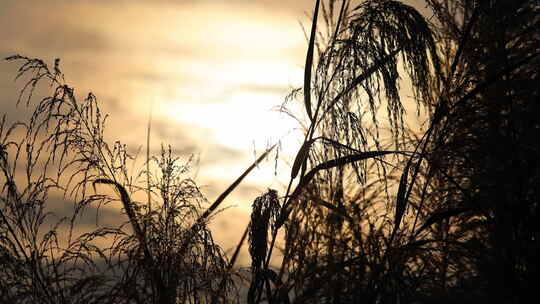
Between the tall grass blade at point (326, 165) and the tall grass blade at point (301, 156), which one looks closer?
the tall grass blade at point (326, 165)

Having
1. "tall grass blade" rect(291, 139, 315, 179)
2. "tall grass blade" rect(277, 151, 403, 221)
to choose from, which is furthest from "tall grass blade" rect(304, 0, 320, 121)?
"tall grass blade" rect(277, 151, 403, 221)

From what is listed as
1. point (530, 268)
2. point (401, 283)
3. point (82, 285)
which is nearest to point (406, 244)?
point (401, 283)

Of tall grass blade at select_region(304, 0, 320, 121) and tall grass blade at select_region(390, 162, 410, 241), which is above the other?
tall grass blade at select_region(304, 0, 320, 121)

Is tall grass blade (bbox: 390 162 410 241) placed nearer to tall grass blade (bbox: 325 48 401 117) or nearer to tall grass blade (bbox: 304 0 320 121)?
tall grass blade (bbox: 325 48 401 117)

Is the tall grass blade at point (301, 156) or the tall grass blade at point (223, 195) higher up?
the tall grass blade at point (301, 156)

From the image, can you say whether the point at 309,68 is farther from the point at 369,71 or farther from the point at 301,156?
the point at 301,156

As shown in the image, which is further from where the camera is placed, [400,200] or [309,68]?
[309,68]

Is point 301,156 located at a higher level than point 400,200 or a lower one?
higher

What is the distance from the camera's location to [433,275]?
10.1ft

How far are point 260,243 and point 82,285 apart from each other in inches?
29.7

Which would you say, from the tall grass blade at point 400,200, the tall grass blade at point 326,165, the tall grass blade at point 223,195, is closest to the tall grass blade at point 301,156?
the tall grass blade at point 326,165

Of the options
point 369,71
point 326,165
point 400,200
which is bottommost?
point 400,200

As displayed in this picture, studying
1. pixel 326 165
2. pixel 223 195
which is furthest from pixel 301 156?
pixel 223 195

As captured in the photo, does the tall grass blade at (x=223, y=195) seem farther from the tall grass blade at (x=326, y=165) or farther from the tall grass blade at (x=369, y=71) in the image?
the tall grass blade at (x=369, y=71)
